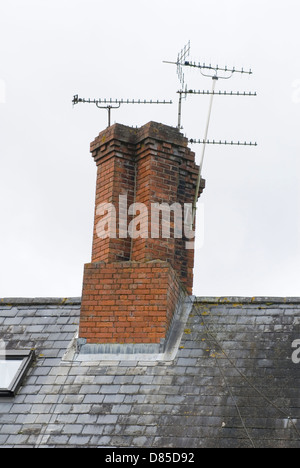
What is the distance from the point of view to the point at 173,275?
1116cm

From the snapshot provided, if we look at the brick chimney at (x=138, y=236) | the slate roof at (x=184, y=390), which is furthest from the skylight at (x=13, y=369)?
the brick chimney at (x=138, y=236)

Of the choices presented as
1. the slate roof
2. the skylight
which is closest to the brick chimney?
the slate roof

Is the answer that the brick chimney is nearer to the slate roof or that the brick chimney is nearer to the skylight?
the slate roof

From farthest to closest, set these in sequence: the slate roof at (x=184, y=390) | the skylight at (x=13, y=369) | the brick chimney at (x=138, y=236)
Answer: the brick chimney at (x=138, y=236) < the skylight at (x=13, y=369) < the slate roof at (x=184, y=390)

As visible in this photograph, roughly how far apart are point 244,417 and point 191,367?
3.60 ft

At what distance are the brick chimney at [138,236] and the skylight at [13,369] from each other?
2.25 ft

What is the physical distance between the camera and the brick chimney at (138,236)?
427 inches

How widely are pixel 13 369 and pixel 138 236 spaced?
7.01ft

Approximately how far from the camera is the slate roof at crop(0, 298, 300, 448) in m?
9.31

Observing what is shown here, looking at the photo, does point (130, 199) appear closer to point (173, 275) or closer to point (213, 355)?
point (173, 275)

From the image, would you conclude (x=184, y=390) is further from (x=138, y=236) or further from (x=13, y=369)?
(x=138, y=236)

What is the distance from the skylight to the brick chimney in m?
0.69

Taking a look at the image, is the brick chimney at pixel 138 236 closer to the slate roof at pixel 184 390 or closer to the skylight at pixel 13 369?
the slate roof at pixel 184 390

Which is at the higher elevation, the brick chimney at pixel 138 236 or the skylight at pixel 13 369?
the brick chimney at pixel 138 236
